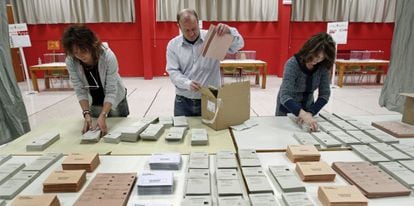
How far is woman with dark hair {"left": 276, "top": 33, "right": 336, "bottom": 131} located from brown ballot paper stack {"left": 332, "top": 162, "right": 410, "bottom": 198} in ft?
1.45

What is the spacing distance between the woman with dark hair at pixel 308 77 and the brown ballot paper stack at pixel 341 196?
656mm

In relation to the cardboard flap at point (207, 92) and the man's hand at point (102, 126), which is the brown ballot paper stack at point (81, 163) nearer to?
the man's hand at point (102, 126)

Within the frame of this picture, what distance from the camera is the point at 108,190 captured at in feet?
3.29

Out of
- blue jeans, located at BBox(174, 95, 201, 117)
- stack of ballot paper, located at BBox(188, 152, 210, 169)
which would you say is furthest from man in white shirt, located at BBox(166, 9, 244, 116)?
stack of ballot paper, located at BBox(188, 152, 210, 169)

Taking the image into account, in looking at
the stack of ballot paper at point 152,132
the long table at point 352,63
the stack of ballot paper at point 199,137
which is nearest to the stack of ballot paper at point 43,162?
the stack of ballot paper at point 152,132

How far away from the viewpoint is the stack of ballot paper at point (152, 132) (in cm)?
150

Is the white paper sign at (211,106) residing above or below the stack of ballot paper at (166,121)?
above

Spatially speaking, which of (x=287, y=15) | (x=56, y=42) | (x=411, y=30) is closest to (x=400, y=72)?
(x=411, y=30)

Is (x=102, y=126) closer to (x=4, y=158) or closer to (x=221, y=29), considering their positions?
(x=4, y=158)

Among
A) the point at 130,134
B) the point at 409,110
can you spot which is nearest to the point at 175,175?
the point at 130,134

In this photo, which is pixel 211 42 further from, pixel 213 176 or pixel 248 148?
pixel 213 176

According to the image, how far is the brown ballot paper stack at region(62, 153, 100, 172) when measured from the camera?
3.80ft

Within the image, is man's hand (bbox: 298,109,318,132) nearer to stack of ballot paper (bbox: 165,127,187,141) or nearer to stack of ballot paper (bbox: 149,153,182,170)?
stack of ballot paper (bbox: 165,127,187,141)

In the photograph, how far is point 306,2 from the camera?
686cm
